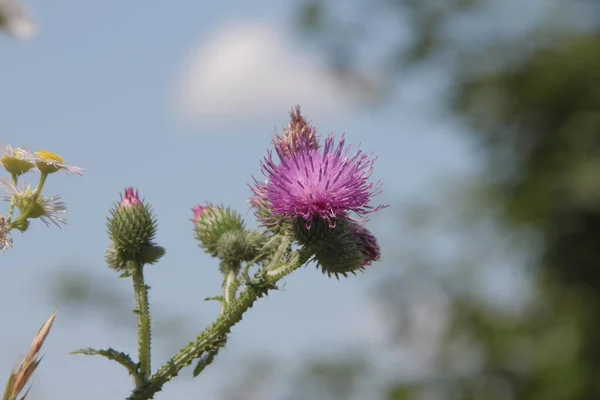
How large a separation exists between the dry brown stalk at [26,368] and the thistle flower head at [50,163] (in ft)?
0.71

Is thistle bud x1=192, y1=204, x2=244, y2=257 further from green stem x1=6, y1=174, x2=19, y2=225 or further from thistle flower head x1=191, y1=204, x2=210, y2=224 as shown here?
green stem x1=6, y1=174, x2=19, y2=225

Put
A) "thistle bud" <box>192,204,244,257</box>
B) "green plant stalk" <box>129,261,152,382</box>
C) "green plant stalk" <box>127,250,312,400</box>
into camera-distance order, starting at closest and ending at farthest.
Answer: "green plant stalk" <box>127,250,312,400</box>, "green plant stalk" <box>129,261,152,382</box>, "thistle bud" <box>192,204,244,257</box>

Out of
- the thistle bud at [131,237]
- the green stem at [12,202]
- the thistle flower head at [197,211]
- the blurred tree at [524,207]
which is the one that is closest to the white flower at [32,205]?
the green stem at [12,202]

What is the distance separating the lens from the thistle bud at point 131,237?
A: 1553 mm

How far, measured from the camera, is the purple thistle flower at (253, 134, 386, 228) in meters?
1.47

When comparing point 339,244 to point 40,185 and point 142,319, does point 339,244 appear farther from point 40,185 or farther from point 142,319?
point 40,185

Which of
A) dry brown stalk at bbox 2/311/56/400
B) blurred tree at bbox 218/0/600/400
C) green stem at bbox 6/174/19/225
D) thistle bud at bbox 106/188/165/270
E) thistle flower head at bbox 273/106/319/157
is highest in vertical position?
blurred tree at bbox 218/0/600/400

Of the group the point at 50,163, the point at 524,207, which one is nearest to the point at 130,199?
the point at 50,163

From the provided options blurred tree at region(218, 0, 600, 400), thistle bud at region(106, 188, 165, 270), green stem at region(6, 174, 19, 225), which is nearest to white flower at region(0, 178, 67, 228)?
green stem at region(6, 174, 19, 225)

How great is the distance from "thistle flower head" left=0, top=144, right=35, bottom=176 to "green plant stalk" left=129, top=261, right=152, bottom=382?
22 centimetres

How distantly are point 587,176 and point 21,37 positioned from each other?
11685mm

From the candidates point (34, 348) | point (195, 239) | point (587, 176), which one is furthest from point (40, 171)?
point (587, 176)

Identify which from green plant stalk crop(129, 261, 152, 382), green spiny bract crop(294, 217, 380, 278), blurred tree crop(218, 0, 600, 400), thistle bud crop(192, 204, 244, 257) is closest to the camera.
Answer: green plant stalk crop(129, 261, 152, 382)

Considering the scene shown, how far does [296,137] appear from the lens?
1512 millimetres
